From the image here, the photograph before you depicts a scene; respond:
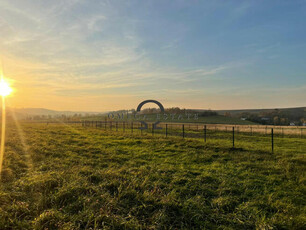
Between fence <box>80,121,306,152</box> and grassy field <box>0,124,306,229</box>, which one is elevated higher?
grassy field <box>0,124,306,229</box>

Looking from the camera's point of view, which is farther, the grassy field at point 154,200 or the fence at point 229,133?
the fence at point 229,133

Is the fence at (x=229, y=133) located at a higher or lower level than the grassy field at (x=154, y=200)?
lower

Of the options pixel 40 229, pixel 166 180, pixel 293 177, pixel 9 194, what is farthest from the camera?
pixel 293 177

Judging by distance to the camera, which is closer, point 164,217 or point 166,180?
point 164,217

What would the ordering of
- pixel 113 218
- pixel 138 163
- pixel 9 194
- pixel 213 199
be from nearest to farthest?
pixel 113 218 < pixel 9 194 < pixel 213 199 < pixel 138 163

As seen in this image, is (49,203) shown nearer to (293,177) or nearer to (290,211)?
(290,211)

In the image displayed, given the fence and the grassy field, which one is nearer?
the grassy field

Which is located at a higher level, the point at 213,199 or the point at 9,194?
the point at 9,194

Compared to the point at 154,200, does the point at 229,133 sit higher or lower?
lower

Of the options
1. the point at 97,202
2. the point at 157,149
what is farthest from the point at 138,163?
the point at 97,202

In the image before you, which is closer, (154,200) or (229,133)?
(154,200)

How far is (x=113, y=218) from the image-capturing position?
3.43m

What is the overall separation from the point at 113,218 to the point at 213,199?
265cm

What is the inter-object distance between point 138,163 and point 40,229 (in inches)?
208
